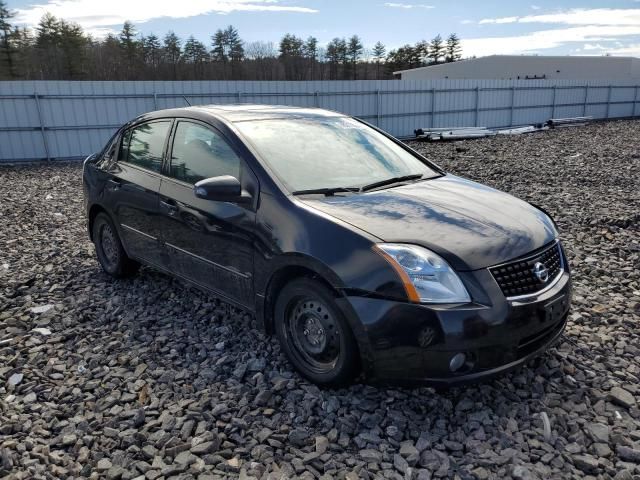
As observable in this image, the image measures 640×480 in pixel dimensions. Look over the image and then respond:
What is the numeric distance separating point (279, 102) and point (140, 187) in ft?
48.7

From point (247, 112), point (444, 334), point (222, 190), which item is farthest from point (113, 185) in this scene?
point (444, 334)

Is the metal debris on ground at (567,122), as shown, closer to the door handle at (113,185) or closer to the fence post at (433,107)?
the fence post at (433,107)

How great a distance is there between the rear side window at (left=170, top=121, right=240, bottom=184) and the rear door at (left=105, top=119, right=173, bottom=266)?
Answer: 22 centimetres

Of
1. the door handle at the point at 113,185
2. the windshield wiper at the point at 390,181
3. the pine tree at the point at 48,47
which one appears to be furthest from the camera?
the pine tree at the point at 48,47

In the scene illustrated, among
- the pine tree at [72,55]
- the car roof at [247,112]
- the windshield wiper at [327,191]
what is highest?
the pine tree at [72,55]

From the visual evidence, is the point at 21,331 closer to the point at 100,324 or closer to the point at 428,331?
the point at 100,324

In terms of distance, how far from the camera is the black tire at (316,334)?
281cm

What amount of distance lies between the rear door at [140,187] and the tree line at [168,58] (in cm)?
5981

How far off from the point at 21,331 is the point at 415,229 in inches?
130

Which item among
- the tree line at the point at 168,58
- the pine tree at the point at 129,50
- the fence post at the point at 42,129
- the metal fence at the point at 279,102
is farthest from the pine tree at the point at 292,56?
the fence post at the point at 42,129

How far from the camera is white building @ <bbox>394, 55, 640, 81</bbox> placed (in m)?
49.8

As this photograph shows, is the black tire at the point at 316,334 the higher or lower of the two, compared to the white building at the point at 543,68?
lower

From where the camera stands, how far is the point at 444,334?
2.54 metres

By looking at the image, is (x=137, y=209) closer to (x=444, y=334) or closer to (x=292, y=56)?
(x=444, y=334)
